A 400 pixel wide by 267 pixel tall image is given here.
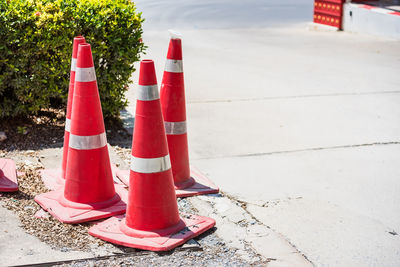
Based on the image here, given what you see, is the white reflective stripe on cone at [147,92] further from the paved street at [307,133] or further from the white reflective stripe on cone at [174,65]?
the paved street at [307,133]

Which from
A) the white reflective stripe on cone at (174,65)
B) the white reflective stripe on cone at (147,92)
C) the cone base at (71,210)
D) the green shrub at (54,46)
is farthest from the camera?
the green shrub at (54,46)

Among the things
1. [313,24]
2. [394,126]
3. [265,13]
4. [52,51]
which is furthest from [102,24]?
[265,13]

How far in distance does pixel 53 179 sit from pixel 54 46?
4.94 feet

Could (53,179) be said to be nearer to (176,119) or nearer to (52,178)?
(52,178)

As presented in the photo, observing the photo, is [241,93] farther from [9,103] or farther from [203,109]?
[9,103]

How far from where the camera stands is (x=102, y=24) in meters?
5.67

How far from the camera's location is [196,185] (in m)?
4.59

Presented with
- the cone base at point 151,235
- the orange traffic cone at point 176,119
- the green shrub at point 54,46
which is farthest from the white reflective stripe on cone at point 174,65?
the green shrub at point 54,46

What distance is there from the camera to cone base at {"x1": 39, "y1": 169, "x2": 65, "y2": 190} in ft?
14.8

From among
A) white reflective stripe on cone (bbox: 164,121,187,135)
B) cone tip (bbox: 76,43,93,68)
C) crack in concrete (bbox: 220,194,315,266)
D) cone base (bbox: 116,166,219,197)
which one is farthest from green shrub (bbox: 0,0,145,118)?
crack in concrete (bbox: 220,194,315,266)

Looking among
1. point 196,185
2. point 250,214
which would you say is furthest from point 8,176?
point 250,214

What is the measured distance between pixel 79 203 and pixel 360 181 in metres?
2.27

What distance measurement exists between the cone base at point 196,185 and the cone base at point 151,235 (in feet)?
1.63

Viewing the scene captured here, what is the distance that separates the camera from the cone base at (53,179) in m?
4.51
